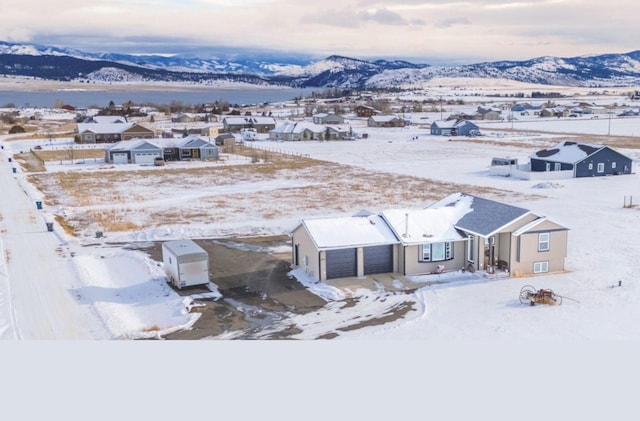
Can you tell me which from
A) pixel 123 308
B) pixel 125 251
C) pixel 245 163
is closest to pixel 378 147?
pixel 245 163

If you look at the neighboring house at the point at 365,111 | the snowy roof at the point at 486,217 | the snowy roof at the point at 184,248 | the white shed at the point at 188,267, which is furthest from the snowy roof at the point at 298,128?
the white shed at the point at 188,267

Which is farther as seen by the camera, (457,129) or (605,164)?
(457,129)

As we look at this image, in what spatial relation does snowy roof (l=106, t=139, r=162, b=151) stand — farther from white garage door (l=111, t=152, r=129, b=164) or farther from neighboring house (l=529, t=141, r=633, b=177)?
neighboring house (l=529, t=141, r=633, b=177)

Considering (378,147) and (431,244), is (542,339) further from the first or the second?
(378,147)

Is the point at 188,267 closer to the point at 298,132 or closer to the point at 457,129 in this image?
the point at 298,132

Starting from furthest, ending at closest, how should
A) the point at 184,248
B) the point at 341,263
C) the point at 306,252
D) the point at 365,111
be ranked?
the point at 365,111 → the point at 306,252 → the point at 341,263 → the point at 184,248

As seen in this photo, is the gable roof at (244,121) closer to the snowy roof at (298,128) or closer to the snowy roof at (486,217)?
the snowy roof at (298,128)

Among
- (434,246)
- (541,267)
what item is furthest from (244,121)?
(541,267)
